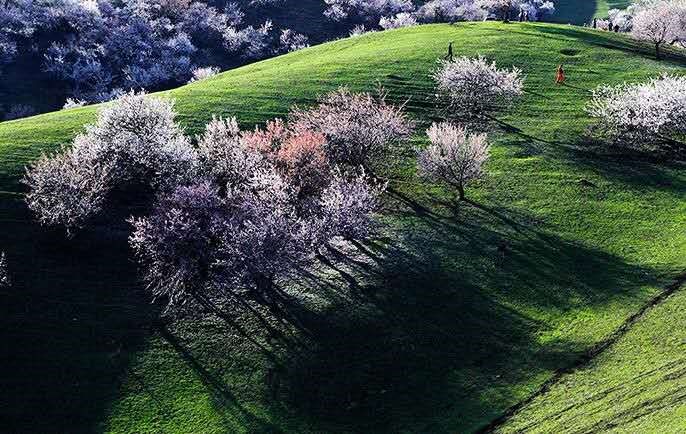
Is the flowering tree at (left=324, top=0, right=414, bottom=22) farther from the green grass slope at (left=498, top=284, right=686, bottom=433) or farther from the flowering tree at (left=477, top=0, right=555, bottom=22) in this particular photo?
the green grass slope at (left=498, top=284, right=686, bottom=433)

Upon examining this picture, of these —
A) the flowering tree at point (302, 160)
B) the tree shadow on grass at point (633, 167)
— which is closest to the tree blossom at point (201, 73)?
the flowering tree at point (302, 160)

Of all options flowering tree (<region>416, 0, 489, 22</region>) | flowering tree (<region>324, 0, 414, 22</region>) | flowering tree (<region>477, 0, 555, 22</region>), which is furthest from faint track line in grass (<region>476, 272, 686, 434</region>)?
flowering tree (<region>324, 0, 414, 22</region>)

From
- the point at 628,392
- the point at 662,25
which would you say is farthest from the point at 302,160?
the point at 662,25

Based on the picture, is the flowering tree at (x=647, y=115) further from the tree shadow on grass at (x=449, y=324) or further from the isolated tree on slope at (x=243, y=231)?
the isolated tree on slope at (x=243, y=231)

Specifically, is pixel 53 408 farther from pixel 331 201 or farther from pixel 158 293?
pixel 331 201

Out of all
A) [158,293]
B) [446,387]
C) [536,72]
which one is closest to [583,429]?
[446,387]
